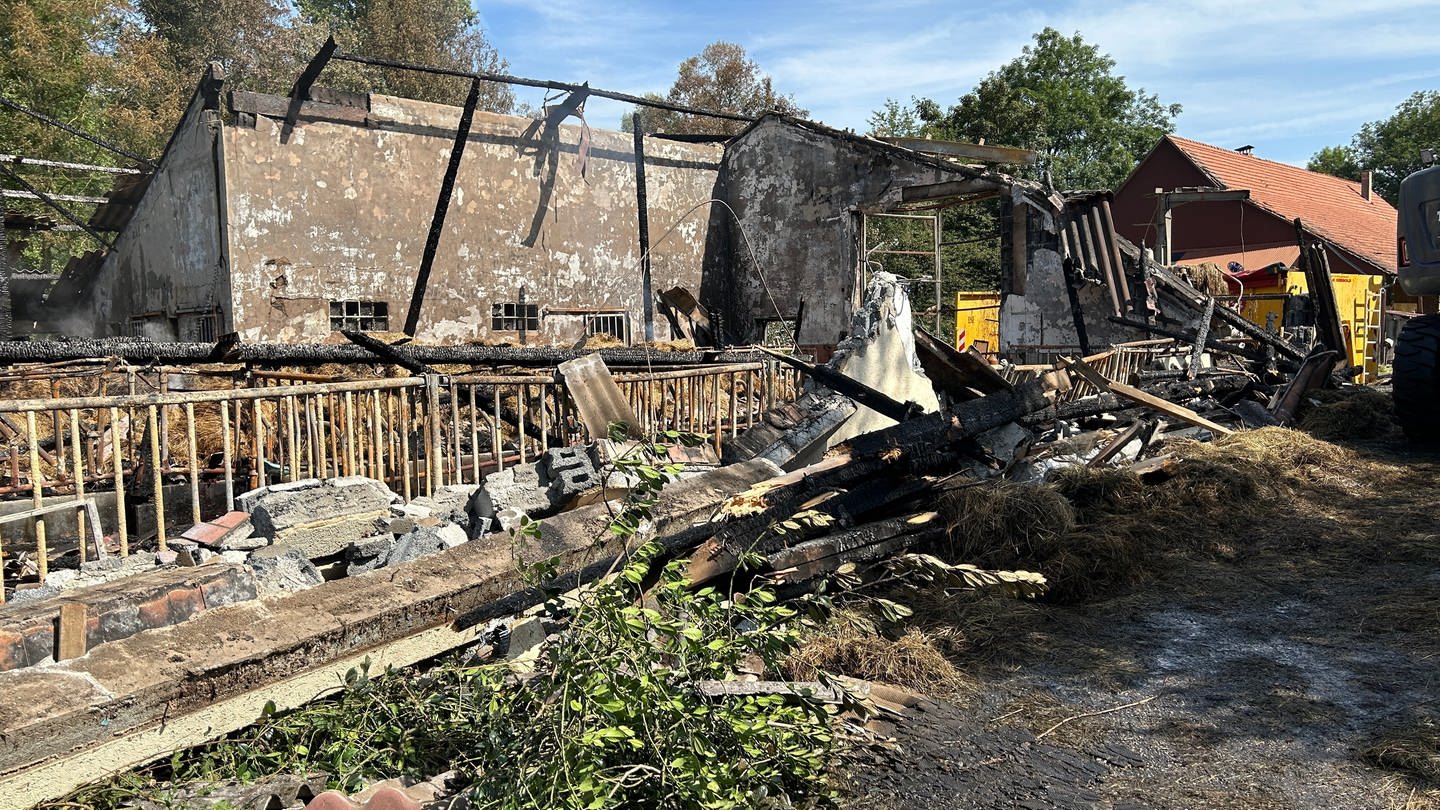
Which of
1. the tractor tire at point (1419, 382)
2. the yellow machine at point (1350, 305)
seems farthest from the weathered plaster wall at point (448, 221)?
the tractor tire at point (1419, 382)

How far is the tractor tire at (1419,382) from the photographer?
8.90 metres

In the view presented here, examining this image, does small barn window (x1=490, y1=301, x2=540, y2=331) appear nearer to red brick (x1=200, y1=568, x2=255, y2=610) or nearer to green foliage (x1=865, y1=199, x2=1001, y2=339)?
red brick (x1=200, y1=568, x2=255, y2=610)

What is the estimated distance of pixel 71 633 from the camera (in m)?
3.72

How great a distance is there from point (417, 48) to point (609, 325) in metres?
21.1

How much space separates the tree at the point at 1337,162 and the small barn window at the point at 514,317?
188 feet

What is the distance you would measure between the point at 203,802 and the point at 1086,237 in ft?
49.5

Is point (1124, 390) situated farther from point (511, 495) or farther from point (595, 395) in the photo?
point (511, 495)

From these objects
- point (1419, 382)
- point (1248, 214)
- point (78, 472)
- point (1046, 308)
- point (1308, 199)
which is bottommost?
point (78, 472)

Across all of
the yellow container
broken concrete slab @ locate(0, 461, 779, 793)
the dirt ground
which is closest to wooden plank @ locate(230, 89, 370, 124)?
broken concrete slab @ locate(0, 461, 779, 793)

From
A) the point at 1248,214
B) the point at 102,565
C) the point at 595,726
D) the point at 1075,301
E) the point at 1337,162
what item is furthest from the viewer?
the point at 1337,162

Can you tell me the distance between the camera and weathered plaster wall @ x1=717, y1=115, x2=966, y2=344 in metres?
16.8

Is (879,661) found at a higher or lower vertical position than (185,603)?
lower

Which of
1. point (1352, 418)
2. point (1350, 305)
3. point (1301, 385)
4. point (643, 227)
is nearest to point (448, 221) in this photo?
point (643, 227)

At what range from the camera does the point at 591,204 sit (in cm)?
1730
